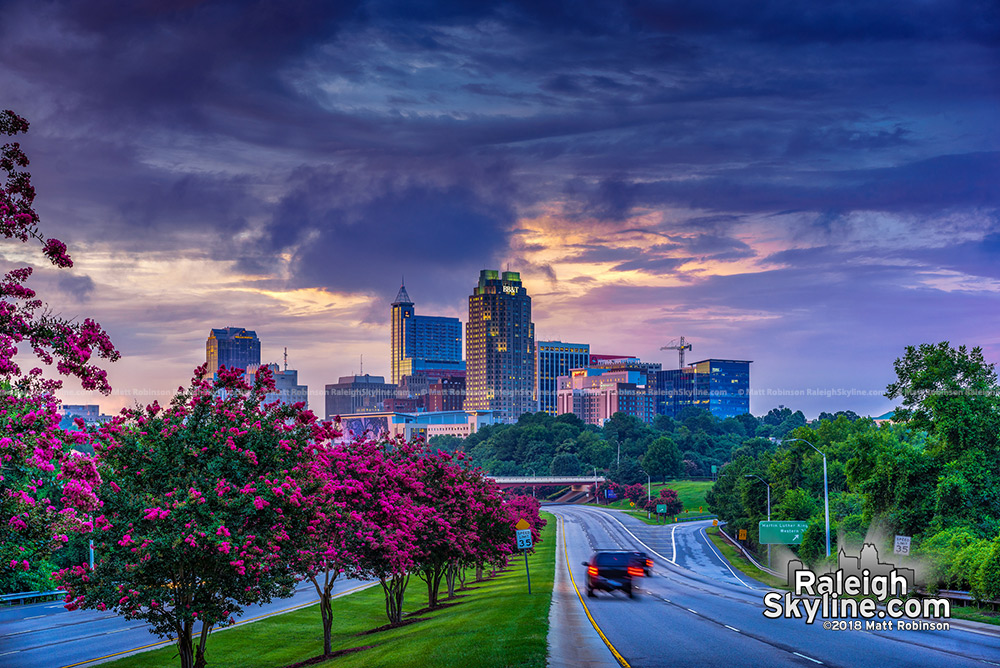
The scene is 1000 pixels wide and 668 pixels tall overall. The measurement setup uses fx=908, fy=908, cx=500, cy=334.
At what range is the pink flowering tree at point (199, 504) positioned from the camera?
22.8 m

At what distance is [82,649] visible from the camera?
4028 cm

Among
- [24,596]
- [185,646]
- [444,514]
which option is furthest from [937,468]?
[24,596]

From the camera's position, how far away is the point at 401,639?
115 feet

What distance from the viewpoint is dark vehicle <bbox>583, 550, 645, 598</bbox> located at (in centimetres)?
→ 4391

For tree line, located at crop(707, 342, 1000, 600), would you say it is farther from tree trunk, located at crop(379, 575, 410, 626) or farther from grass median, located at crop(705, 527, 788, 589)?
tree trunk, located at crop(379, 575, 410, 626)

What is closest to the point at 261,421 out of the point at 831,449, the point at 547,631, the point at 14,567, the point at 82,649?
the point at 14,567

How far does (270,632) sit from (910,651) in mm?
33527

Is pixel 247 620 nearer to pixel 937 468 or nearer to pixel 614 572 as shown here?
pixel 614 572

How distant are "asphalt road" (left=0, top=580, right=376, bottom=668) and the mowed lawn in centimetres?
228

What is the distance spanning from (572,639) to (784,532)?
51155 millimetres

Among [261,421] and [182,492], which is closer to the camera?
[182,492]

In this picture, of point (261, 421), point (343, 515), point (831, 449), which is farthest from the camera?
point (831, 449)

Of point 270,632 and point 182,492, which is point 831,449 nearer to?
point 270,632

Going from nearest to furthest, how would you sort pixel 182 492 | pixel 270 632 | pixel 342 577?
pixel 182 492 < pixel 270 632 < pixel 342 577
